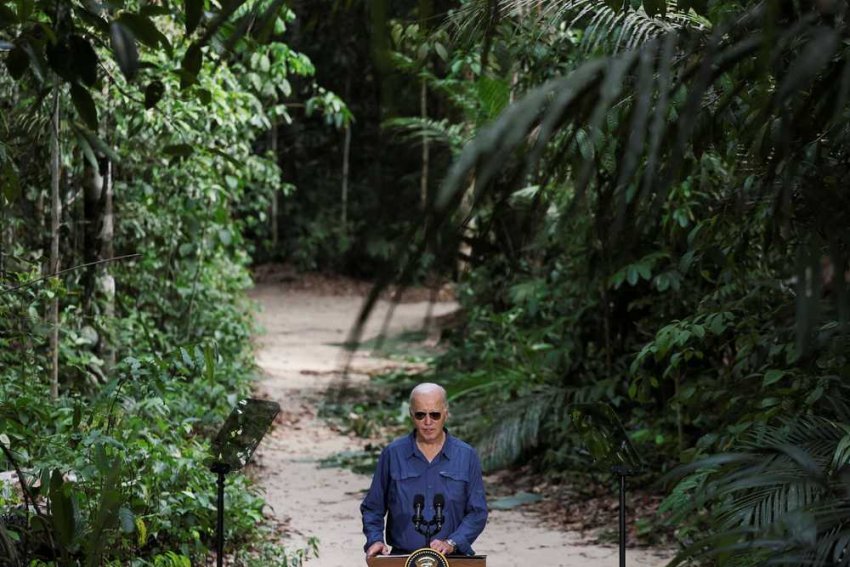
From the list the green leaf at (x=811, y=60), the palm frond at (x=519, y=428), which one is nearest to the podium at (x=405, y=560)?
the green leaf at (x=811, y=60)

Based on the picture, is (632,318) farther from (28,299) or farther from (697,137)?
(697,137)

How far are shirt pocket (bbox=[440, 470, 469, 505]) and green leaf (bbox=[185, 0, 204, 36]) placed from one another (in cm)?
201

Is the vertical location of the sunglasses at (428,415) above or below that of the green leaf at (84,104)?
below

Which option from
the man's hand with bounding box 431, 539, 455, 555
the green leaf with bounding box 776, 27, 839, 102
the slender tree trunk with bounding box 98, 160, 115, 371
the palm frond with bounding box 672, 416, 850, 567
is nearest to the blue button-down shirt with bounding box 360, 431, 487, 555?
the man's hand with bounding box 431, 539, 455, 555

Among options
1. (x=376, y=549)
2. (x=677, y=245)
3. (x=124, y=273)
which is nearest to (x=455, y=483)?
(x=376, y=549)

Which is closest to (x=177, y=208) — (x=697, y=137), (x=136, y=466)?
(x=136, y=466)

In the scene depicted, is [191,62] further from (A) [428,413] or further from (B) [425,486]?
(B) [425,486]

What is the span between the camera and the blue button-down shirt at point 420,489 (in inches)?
148

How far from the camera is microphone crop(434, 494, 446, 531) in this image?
375 cm

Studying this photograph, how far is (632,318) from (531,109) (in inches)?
264

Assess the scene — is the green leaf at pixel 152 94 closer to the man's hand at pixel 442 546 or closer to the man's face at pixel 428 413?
the man's face at pixel 428 413

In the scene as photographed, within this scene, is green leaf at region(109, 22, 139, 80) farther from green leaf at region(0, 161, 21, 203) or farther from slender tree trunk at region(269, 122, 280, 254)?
slender tree trunk at region(269, 122, 280, 254)

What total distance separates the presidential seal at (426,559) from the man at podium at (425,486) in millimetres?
281

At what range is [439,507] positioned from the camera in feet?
12.3
